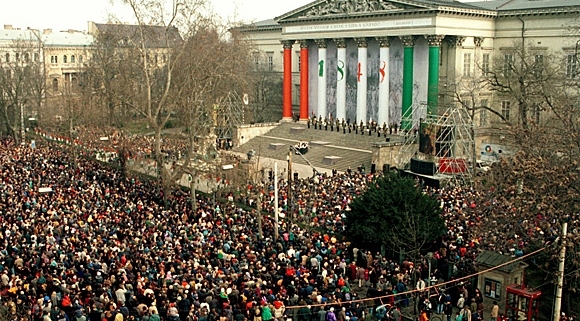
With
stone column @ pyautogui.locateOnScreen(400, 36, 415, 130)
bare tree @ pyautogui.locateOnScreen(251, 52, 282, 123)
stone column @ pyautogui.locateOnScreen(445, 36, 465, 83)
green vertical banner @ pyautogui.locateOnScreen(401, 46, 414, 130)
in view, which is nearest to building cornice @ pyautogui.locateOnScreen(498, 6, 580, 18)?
stone column @ pyautogui.locateOnScreen(445, 36, 465, 83)

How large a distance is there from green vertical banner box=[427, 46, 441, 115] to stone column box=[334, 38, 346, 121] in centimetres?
954

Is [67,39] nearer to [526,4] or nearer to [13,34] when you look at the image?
[13,34]

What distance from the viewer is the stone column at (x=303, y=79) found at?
58906 millimetres

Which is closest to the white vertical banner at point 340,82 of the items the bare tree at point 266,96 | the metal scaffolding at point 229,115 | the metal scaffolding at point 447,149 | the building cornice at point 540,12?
Answer: the metal scaffolding at point 229,115

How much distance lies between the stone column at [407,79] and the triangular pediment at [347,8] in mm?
2403

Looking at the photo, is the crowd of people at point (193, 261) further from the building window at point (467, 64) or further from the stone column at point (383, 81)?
the stone column at point (383, 81)

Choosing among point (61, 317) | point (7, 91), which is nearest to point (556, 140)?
point (61, 317)

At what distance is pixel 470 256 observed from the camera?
22172 mm

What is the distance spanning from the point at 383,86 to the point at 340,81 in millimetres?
5081

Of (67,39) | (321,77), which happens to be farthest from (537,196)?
(67,39)

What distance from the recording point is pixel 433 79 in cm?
4875

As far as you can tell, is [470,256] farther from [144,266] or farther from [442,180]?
[442,180]

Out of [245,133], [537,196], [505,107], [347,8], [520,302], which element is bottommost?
[520,302]

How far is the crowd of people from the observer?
17750mm
